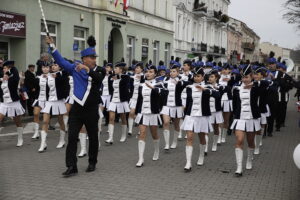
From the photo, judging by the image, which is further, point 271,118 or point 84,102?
point 271,118

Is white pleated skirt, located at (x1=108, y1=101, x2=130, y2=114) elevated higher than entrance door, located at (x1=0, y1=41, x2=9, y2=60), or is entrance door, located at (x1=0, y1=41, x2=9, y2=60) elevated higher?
entrance door, located at (x1=0, y1=41, x2=9, y2=60)

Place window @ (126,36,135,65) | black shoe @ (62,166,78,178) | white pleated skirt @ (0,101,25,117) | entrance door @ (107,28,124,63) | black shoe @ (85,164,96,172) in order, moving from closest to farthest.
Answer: black shoe @ (62,166,78,178), black shoe @ (85,164,96,172), white pleated skirt @ (0,101,25,117), entrance door @ (107,28,124,63), window @ (126,36,135,65)

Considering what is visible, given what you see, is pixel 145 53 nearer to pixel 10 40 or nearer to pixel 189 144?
pixel 10 40

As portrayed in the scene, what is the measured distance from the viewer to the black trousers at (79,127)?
730 centimetres

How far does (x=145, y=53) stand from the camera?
99.5 ft

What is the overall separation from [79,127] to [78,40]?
1472 cm

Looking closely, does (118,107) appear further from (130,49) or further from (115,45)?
(130,49)

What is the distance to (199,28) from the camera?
47.7 m

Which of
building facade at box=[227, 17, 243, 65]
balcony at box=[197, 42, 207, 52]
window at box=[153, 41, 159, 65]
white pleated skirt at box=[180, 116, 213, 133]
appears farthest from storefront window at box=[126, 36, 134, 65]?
building facade at box=[227, 17, 243, 65]

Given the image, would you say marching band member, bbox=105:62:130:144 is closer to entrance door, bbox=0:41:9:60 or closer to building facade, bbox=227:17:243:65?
entrance door, bbox=0:41:9:60

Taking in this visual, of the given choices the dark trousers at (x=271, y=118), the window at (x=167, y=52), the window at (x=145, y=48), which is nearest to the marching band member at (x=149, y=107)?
the dark trousers at (x=271, y=118)

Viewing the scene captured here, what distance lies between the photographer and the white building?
1519 inches

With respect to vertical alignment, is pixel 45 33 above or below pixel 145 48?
below

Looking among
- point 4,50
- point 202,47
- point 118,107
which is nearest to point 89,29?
point 4,50
